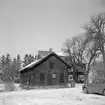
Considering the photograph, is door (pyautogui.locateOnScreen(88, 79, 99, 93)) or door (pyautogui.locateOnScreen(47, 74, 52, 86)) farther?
door (pyautogui.locateOnScreen(47, 74, 52, 86))

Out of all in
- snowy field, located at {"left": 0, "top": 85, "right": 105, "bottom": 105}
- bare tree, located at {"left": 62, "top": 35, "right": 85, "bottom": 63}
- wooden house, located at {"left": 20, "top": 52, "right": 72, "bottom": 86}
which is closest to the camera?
snowy field, located at {"left": 0, "top": 85, "right": 105, "bottom": 105}

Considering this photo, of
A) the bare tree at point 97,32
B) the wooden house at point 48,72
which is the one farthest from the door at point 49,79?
the bare tree at point 97,32

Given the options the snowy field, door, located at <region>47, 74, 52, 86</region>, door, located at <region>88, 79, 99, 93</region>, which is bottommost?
the snowy field

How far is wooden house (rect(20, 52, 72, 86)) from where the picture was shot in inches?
1288

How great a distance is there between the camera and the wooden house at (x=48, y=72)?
32719mm

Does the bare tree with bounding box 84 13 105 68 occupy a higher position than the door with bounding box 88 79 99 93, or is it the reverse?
the bare tree with bounding box 84 13 105 68

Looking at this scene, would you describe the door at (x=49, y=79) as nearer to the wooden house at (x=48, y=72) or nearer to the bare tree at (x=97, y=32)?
the wooden house at (x=48, y=72)

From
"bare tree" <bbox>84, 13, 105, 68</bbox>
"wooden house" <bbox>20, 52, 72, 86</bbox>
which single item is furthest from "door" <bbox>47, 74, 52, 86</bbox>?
"bare tree" <bbox>84, 13, 105, 68</bbox>

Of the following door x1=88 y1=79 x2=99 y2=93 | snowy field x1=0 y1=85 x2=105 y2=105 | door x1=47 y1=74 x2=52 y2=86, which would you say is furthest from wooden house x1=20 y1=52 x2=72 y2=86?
snowy field x1=0 y1=85 x2=105 y2=105

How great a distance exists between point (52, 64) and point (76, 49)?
21.4m

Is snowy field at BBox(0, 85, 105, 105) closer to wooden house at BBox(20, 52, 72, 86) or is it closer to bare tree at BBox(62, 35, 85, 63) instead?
wooden house at BBox(20, 52, 72, 86)

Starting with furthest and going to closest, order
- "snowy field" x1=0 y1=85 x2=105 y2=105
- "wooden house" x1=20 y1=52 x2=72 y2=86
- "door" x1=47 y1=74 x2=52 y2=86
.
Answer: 1. "door" x1=47 y1=74 x2=52 y2=86
2. "wooden house" x1=20 y1=52 x2=72 y2=86
3. "snowy field" x1=0 y1=85 x2=105 y2=105

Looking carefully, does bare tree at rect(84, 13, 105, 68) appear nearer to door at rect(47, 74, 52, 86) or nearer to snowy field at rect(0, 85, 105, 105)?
door at rect(47, 74, 52, 86)

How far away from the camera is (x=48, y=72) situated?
110 feet
